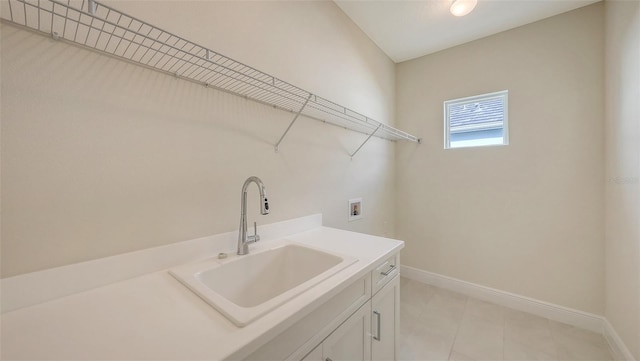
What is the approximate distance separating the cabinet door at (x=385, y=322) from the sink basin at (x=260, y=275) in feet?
1.04

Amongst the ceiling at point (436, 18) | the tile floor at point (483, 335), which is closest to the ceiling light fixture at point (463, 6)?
the ceiling at point (436, 18)

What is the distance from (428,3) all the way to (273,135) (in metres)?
1.69

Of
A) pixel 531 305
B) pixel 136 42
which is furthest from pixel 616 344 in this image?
pixel 136 42

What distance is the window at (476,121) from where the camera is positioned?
2.25 meters

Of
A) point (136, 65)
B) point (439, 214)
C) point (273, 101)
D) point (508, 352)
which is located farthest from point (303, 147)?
point (508, 352)

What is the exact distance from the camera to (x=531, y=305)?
207 cm

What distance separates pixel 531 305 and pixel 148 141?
311 cm

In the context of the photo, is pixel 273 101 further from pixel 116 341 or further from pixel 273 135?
pixel 116 341

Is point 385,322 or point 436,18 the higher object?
point 436,18

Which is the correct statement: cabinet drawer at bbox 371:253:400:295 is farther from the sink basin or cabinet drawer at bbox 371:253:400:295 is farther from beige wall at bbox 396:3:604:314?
beige wall at bbox 396:3:604:314

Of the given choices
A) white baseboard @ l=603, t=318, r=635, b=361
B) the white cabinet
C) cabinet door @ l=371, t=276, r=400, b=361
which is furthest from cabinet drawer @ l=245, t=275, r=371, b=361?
white baseboard @ l=603, t=318, r=635, b=361

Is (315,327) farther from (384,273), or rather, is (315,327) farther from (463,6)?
(463,6)

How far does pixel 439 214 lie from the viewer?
8.38 ft

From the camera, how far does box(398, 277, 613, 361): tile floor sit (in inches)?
62.7
